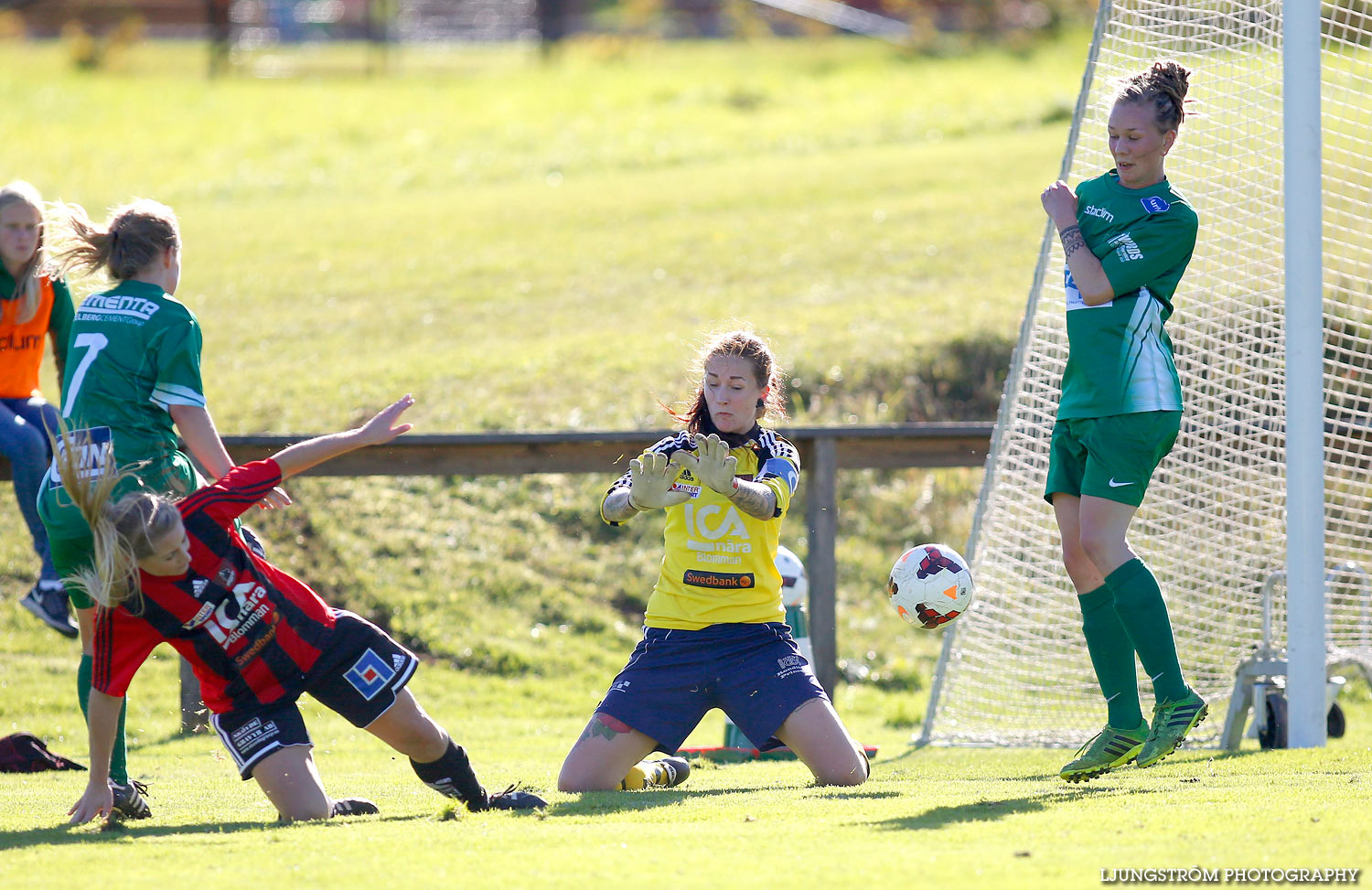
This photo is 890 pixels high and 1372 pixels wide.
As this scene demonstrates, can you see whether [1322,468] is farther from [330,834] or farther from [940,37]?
[940,37]

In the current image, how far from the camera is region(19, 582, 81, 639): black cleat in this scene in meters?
6.55

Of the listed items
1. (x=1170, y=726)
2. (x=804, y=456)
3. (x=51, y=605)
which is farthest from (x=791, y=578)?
(x=51, y=605)

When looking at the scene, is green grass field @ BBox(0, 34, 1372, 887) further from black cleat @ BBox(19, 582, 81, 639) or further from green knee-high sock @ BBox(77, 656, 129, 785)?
black cleat @ BBox(19, 582, 81, 639)

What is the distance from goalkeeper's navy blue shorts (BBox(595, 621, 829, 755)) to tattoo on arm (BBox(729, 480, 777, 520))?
0.49 m

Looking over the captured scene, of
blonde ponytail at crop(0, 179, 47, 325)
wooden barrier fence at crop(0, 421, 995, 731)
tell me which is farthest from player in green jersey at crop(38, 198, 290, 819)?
wooden barrier fence at crop(0, 421, 995, 731)

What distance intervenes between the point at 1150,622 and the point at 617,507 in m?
1.81

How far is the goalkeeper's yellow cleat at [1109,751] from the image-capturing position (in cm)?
463

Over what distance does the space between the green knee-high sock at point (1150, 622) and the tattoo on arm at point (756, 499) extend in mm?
1143

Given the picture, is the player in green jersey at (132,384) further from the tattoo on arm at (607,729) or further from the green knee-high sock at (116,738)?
the tattoo on arm at (607,729)

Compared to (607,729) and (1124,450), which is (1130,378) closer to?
(1124,450)

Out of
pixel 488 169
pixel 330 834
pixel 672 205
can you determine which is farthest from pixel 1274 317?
pixel 488 169

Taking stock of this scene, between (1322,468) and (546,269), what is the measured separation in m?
10.6

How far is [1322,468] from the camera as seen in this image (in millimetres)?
5672

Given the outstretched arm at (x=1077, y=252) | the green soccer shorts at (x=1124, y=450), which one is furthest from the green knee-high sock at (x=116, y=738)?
the outstretched arm at (x=1077, y=252)
